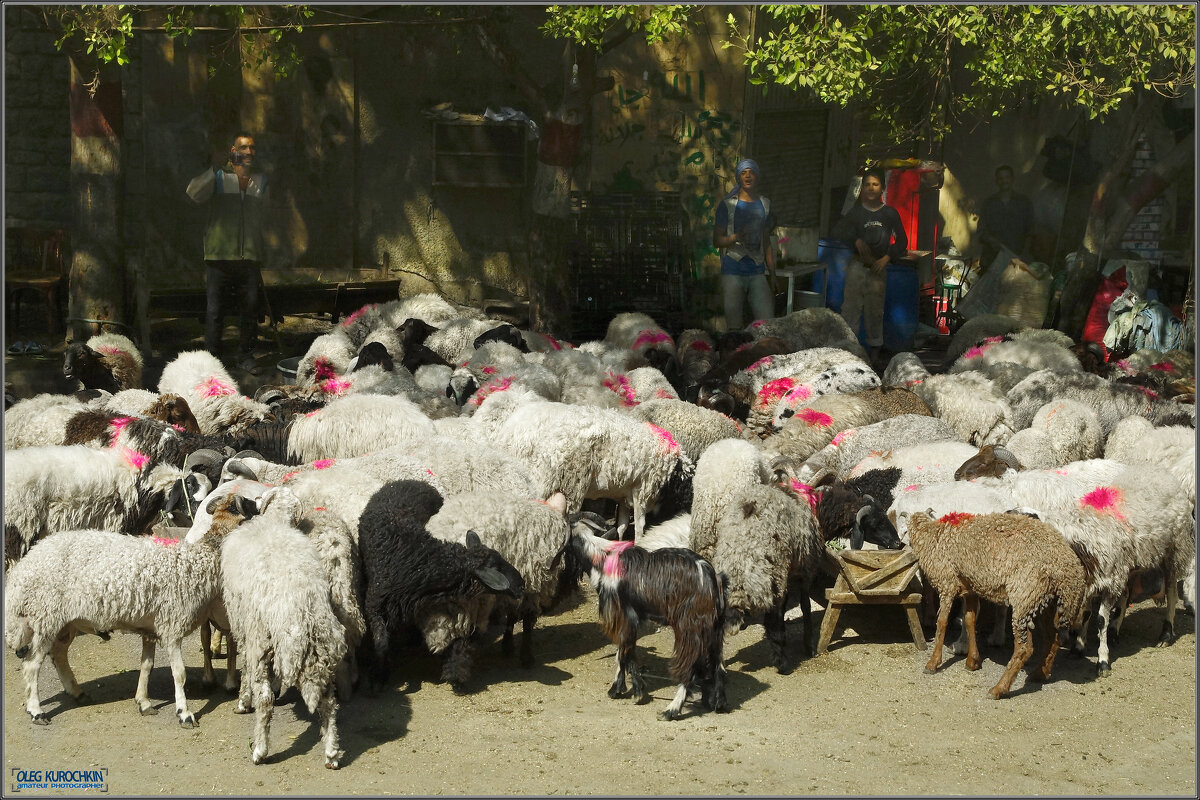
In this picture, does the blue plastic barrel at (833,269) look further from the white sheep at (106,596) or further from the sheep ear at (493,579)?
the white sheep at (106,596)

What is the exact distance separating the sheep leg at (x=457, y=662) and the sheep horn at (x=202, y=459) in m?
2.25

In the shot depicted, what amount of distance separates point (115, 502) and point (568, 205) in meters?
6.50

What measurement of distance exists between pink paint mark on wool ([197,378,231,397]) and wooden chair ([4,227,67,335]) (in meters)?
5.37

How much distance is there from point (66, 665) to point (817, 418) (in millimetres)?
5574

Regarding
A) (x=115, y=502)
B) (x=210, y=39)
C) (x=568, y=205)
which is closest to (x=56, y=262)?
(x=210, y=39)

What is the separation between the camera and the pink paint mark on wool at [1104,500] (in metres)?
7.08

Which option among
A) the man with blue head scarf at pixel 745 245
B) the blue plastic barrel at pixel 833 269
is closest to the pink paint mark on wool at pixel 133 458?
the man with blue head scarf at pixel 745 245

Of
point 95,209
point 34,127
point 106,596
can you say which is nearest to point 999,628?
point 106,596

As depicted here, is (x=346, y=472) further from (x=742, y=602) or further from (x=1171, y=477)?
(x=1171, y=477)

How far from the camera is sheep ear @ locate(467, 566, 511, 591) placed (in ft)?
20.5

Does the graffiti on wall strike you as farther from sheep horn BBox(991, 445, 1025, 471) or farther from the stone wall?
sheep horn BBox(991, 445, 1025, 471)

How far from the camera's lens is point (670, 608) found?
617 centimetres

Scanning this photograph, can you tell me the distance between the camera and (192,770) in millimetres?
5496

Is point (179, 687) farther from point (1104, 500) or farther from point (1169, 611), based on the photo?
point (1169, 611)
